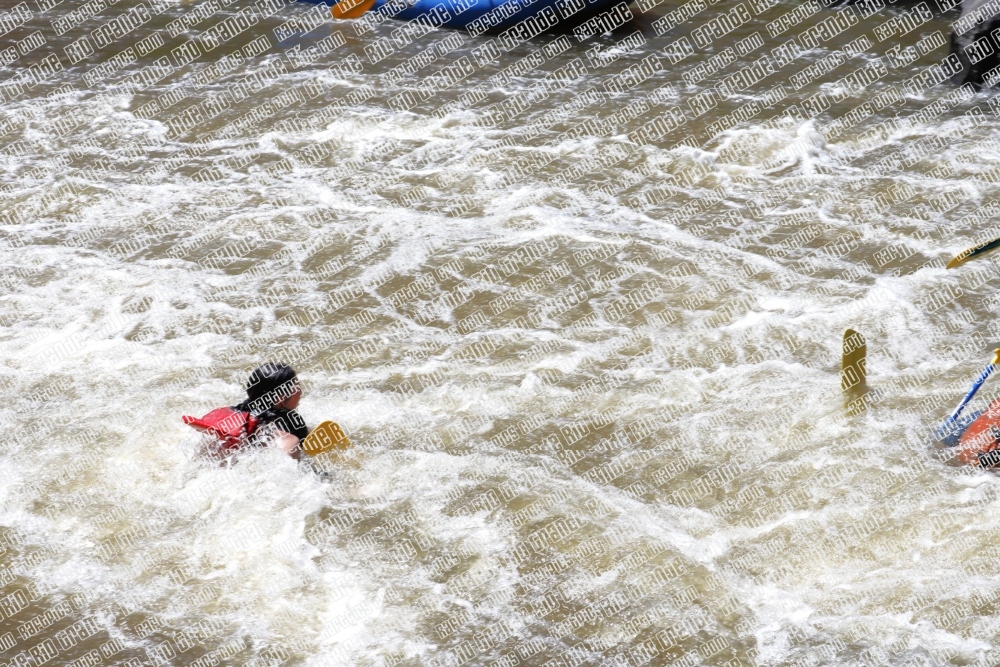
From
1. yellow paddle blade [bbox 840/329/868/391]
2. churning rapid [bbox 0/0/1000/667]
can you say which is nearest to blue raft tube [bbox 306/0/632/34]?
churning rapid [bbox 0/0/1000/667]

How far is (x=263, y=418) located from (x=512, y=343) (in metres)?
2.55

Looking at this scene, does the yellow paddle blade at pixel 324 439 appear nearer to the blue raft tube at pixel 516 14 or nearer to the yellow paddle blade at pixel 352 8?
the blue raft tube at pixel 516 14

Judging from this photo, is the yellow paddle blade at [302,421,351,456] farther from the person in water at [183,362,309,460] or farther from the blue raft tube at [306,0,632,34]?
the blue raft tube at [306,0,632,34]

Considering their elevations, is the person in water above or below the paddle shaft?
above

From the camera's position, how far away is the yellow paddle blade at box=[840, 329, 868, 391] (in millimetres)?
6922

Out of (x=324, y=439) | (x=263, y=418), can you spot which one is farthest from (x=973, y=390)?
(x=263, y=418)

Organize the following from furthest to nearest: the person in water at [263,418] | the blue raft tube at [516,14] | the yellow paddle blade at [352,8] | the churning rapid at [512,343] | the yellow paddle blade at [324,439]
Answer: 1. the yellow paddle blade at [352,8]
2. the blue raft tube at [516,14]
3. the yellow paddle blade at [324,439]
4. the person in water at [263,418]
5. the churning rapid at [512,343]

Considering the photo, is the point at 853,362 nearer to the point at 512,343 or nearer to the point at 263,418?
the point at 512,343

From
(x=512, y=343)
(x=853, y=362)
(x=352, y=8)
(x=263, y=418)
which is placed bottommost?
(x=853, y=362)

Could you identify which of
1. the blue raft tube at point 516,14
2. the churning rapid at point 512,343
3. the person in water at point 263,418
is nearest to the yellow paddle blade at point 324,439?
the person in water at point 263,418

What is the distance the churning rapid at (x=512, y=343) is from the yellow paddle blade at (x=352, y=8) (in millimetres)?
1003

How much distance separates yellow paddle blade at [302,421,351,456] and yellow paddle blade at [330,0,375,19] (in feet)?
32.9

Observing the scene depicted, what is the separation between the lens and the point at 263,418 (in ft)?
20.2

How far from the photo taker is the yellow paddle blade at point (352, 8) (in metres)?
14.9
